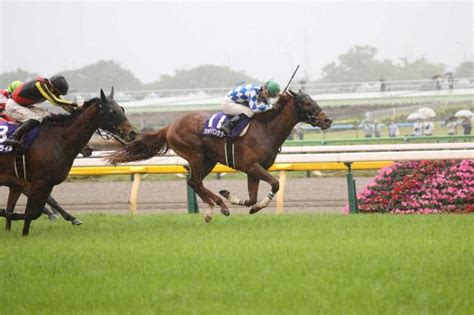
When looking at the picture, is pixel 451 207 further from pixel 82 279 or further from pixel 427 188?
pixel 82 279

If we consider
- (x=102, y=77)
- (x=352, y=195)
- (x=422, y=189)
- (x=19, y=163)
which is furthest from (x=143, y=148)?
(x=102, y=77)

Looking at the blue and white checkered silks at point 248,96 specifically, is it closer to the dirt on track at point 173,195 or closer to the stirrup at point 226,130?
the stirrup at point 226,130

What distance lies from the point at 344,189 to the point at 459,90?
42.2 m

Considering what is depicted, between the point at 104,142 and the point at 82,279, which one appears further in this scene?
the point at 104,142

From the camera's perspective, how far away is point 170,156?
14.2m

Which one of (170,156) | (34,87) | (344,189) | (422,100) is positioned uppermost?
(34,87)

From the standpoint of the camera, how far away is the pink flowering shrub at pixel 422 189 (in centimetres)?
1222

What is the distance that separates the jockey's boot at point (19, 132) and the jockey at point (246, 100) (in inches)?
82.9

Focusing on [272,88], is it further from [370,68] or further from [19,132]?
[370,68]

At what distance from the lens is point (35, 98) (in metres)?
10.8

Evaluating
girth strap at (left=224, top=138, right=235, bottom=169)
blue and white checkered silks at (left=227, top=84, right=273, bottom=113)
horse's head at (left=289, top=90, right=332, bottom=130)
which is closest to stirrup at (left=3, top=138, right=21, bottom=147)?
girth strap at (left=224, top=138, right=235, bottom=169)

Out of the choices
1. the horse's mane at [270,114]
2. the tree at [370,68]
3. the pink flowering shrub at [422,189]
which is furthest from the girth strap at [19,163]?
the tree at [370,68]

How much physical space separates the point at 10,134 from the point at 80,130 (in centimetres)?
67

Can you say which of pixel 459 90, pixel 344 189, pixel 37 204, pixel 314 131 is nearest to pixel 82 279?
pixel 37 204
